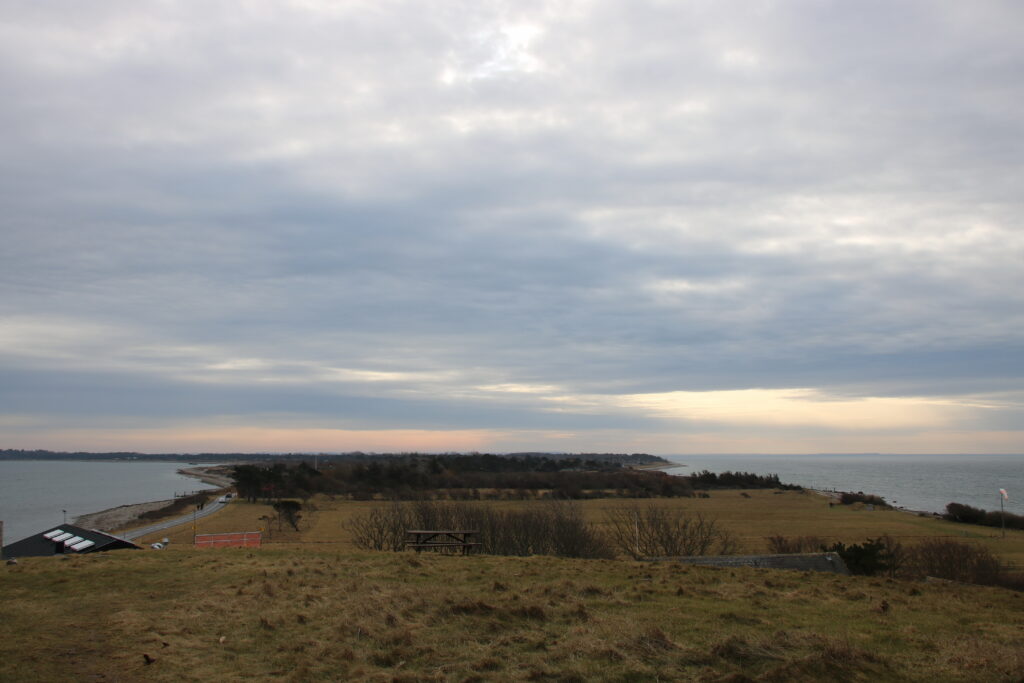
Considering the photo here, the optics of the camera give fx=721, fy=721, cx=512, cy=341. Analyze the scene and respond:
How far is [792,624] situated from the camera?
38.1 ft

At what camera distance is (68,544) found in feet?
81.6

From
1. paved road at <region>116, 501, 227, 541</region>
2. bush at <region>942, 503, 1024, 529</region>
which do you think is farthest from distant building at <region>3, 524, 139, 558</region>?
bush at <region>942, 503, 1024, 529</region>

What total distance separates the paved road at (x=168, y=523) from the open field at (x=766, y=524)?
2.07m

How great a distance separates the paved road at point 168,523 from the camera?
6681 centimetres

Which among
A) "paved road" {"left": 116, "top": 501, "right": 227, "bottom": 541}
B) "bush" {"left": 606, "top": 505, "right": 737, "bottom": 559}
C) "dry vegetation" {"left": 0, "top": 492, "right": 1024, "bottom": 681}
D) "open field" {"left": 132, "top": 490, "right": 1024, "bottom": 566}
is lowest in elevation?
"paved road" {"left": 116, "top": 501, "right": 227, "bottom": 541}

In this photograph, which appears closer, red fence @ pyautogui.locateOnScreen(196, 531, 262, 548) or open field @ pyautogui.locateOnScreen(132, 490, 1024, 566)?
red fence @ pyautogui.locateOnScreen(196, 531, 262, 548)

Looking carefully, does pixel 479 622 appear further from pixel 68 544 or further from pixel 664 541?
pixel 664 541

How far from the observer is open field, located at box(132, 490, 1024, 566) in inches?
2307

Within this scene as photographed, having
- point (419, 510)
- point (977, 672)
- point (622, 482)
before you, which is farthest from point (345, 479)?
point (977, 672)

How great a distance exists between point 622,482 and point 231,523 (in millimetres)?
88450

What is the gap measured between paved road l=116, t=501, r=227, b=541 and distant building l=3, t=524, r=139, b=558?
1301 inches

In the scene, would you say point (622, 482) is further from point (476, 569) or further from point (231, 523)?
point (476, 569)

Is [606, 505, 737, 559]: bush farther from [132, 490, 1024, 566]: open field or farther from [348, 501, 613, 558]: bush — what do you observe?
[132, 490, 1024, 566]: open field

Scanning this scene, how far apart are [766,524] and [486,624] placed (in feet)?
237
